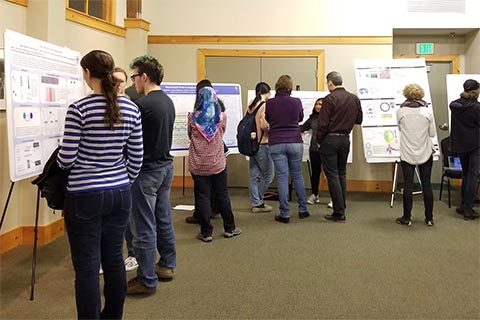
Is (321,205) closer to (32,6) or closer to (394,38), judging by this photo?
(394,38)

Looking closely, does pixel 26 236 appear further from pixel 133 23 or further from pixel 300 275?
pixel 133 23

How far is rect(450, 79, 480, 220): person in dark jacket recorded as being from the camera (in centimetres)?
450

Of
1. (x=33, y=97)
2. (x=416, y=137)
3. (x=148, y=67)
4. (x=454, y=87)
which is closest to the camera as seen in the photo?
(x=148, y=67)

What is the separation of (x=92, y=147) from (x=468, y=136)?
403 centimetres

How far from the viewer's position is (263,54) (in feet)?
20.9

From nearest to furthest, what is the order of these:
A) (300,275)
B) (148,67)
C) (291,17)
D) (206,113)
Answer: (148,67), (300,275), (206,113), (291,17)

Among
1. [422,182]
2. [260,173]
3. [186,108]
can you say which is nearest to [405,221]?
[422,182]

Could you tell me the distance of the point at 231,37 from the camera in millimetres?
6383

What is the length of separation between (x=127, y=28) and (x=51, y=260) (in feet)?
Result: 11.8

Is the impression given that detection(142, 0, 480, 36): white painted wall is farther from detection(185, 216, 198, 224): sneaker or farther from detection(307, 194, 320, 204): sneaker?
detection(185, 216, 198, 224): sneaker

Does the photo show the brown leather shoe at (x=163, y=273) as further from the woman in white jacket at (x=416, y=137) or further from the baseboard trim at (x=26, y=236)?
the woman in white jacket at (x=416, y=137)

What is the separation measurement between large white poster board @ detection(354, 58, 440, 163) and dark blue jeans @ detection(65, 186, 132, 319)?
14.0 feet

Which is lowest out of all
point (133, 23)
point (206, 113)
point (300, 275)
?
point (300, 275)

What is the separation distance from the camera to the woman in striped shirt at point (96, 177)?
5.94ft
